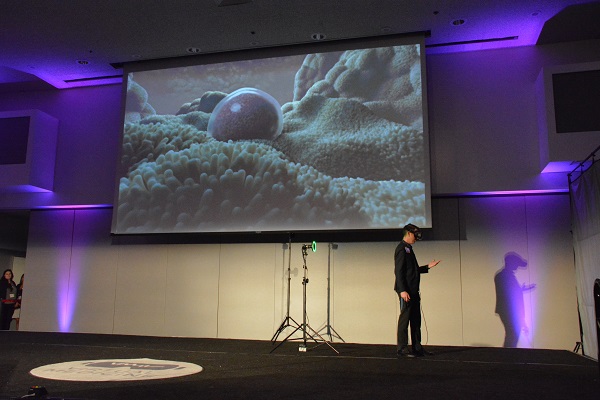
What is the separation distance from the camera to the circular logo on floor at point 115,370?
3.93m

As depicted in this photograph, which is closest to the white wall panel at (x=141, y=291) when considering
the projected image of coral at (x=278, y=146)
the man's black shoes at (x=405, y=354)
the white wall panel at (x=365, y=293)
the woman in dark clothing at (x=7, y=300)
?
the projected image of coral at (x=278, y=146)

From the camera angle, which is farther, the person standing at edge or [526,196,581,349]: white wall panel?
[526,196,581,349]: white wall panel

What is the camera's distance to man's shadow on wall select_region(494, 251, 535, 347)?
21.5ft

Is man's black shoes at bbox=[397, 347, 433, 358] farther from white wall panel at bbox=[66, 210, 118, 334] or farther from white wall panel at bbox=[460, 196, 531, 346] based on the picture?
white wall panel at bbox=[66, 210, 118, 334]

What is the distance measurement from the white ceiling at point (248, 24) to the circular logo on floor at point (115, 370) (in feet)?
13.7

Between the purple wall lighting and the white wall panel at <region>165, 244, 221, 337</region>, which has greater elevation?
the purple wall lighting

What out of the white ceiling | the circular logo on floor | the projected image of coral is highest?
the white ceiling

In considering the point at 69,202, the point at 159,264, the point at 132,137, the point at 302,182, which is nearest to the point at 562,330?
the point at 302,182

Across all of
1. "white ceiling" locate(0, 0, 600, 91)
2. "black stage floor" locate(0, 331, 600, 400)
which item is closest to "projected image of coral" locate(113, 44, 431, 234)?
"white ceiling" locate(0, 0, 600, 91)

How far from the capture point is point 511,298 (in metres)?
6.62

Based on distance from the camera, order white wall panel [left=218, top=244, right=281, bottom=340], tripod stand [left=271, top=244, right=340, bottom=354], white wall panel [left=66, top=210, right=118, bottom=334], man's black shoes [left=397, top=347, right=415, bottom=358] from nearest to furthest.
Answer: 1. man's black shoes [left=397, top=347, right=415, bottom=358]
2. tripod stand [left=271, top=244, right=340, bottom=354]
3. white wall panel [left=218, top=244, right=281, bottom=340]
4. white wall panel [left=66, top=210, right=118, bottom=334]

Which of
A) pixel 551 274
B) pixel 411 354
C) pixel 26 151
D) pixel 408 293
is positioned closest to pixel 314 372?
pixel 411 354

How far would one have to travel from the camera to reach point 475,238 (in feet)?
22.5

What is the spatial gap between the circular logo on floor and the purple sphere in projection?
11.6ft
